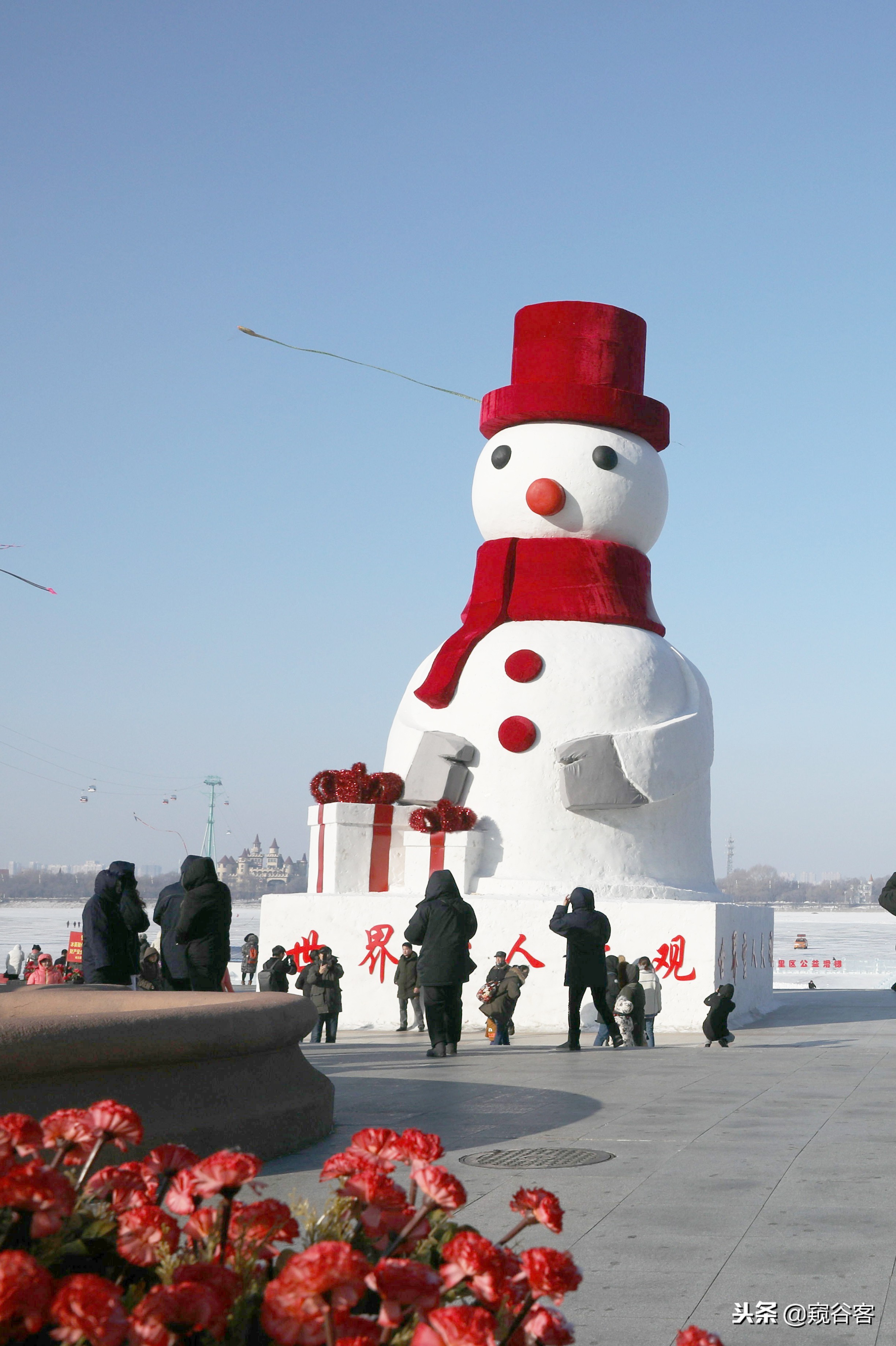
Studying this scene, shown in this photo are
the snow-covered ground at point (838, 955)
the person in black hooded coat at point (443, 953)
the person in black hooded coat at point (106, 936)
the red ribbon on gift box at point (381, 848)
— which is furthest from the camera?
the snow-covered ground at point (838, 955)

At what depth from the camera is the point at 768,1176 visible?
17.8ft

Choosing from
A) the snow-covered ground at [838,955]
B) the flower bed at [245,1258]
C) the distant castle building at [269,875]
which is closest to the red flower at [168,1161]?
the flower bed at [245,1258]

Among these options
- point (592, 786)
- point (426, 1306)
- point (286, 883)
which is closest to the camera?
point (426, 1306)

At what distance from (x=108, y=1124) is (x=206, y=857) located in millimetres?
6199

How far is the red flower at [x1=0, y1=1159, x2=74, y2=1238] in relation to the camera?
2150 mm

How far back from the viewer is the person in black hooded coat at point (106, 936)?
952cm

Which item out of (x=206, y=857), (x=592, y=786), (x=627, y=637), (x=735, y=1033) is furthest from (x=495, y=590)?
(x=206, y=857)

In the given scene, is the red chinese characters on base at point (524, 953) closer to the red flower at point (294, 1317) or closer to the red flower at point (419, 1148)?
the red flower at point (419, 1148)

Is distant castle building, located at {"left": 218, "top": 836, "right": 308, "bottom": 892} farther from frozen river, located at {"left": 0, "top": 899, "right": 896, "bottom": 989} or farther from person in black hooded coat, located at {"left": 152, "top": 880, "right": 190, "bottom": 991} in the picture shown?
person in black hooded coat, located at {"left": 152, "top": 880, "right": 190, "bottom": 991}

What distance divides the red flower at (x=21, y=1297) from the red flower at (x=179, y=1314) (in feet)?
0.43

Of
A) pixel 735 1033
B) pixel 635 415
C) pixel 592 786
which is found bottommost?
pixel 735 1033

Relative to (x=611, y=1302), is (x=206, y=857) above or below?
above

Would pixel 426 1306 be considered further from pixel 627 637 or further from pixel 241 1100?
pixel 627 637

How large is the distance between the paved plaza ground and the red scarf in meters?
8.34
